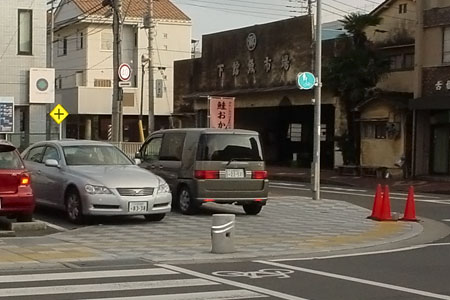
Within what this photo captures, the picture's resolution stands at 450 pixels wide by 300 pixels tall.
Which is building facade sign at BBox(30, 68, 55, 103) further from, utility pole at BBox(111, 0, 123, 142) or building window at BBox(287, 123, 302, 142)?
building window at BBox(287, 123, 302, 142)

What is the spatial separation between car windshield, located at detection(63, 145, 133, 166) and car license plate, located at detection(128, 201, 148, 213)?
1.72m

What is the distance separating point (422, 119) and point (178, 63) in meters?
22.4

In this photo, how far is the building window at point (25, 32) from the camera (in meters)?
31.2

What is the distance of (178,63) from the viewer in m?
52.8

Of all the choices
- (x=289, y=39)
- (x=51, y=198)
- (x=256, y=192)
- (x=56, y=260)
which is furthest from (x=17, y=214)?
(x=289, y=39)

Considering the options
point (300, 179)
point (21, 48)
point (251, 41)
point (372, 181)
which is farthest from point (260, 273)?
point (251, 41)

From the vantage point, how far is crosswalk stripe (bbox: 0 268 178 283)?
994cm

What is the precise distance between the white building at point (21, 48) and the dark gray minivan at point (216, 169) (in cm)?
1473

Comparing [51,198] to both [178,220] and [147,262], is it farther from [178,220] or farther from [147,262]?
[147,262]

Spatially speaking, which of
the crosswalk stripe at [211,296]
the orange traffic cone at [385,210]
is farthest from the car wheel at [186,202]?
the crosswalk stripe at [211,296]

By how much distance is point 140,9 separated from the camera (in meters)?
62.3

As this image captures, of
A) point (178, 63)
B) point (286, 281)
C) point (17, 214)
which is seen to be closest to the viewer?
point (286, 281)

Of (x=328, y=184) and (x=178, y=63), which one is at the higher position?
(x=178, y=63)

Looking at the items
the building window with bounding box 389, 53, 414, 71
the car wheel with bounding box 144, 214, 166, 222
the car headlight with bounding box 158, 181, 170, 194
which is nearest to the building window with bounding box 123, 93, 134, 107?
the building window with bounding box 389, 53, 414, 71
